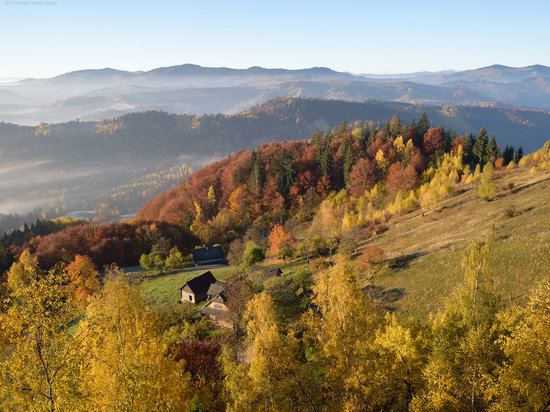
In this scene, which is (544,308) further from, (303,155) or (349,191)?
(303,155)

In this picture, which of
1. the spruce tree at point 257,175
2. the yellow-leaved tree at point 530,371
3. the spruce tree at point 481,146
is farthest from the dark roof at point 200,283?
the spruce tree at point 481,146

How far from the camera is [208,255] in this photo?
4402 inches

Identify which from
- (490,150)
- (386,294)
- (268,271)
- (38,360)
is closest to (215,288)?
(268,271)

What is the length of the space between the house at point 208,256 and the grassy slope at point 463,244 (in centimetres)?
4763

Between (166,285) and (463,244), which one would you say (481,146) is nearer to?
(463,244)

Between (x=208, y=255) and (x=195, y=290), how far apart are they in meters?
39.8

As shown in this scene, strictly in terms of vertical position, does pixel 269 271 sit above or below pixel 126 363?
below

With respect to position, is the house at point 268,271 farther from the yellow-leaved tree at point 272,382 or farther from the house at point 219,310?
the yellow-leaved tree at point 272,382

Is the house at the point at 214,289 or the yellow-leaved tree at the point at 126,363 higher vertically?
the yellow-leaved tree at the point at 126,363

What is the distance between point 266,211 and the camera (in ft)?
443

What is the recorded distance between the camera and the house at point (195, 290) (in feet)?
236

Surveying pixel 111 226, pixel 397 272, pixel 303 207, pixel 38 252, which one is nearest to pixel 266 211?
pixel 303 207

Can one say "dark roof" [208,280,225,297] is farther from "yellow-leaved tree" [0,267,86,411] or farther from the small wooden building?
"yellow-leaved tree" [0,267,86,411]

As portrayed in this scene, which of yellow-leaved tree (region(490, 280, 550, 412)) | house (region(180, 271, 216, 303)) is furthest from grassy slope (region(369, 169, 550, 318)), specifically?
house (region(180, 271, 216, 303))
